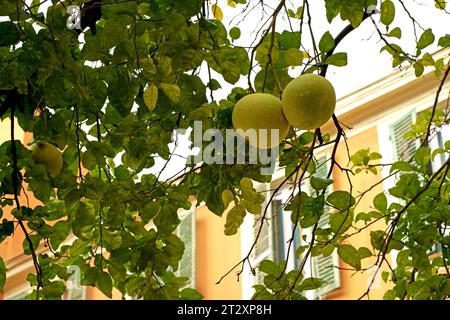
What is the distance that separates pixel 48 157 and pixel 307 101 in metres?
1.30

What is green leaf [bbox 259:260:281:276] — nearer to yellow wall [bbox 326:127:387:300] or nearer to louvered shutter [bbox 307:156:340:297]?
yellow wall [bbox 326:127:387:300]

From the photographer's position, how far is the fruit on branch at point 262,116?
8.62 ft

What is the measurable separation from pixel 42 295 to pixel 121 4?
1572mm

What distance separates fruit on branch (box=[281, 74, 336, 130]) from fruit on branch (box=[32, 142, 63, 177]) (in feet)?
3.99

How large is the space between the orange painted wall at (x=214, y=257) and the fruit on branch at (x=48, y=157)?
5.91 meters

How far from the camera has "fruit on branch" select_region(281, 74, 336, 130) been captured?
260cm

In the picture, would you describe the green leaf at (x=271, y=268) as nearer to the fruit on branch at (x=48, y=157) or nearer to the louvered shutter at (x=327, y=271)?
the fruit on branch at (x=48, y=157)

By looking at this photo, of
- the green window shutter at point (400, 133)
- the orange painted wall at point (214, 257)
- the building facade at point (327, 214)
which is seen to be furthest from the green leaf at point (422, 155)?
the orange painted wall at point (214, 257)

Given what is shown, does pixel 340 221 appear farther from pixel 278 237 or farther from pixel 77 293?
pixel 77 293

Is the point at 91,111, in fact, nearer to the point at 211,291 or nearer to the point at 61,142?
the point at 61,142

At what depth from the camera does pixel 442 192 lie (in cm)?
445

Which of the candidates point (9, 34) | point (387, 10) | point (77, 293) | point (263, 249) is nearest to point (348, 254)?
point (387, 10)
